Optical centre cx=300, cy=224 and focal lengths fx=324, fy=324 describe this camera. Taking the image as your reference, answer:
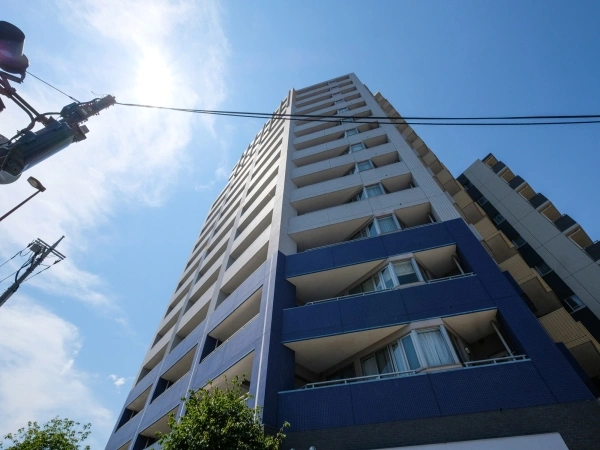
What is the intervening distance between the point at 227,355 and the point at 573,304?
18262 millimetres

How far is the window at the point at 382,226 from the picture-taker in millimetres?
14958

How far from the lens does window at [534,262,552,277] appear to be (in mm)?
19995

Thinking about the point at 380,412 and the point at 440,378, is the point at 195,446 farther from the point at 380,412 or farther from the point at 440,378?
the point at 440,378

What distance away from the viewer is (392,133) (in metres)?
22.2

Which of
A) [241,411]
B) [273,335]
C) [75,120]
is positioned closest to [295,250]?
[273,335]

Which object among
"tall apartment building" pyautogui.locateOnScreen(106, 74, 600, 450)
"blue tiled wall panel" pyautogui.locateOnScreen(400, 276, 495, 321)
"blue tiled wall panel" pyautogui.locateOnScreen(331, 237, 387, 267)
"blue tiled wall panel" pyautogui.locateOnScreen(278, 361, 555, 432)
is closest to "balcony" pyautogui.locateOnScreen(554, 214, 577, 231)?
"tall apartment building" pyautogui.locateOnScreen(106, 74, 600, 450)

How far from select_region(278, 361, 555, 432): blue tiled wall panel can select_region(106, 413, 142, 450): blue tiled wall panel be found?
484 inches

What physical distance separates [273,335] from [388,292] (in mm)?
4359

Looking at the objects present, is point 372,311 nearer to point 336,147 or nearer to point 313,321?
point 313,321

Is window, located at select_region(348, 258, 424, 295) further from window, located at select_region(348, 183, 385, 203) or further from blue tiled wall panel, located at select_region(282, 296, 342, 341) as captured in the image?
window, located at select_region(348, 183, 385, 203)

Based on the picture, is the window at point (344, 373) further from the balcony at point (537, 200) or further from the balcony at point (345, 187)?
the balcony at point (537, 200)

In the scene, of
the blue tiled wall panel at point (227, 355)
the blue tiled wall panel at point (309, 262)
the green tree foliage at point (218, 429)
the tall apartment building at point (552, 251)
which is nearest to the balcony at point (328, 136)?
the tall apartment building at point (552, 251)

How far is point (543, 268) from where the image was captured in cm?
2033

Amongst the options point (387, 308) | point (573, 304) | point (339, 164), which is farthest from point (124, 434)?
point (573, 304)
